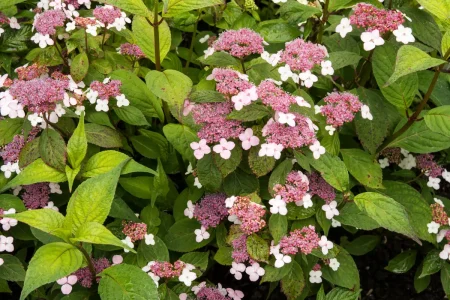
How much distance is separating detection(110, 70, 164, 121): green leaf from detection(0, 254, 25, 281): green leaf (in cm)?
70

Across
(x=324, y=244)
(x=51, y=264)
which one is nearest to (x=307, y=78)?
(x=324, y=244)

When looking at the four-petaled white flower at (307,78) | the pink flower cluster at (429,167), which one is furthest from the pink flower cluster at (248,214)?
the pink flower cluster at (429,167)

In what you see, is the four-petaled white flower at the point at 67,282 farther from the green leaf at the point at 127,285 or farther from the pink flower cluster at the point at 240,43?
the pink flower cluster at the point at 240,43

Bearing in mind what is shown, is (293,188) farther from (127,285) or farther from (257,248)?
(127,285)

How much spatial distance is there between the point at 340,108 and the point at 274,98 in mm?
277

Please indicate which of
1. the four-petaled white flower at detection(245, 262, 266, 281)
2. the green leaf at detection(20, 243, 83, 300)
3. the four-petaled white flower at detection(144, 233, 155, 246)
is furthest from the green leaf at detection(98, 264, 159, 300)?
the four-petaled white flower at detection(245, 262, 266, 281)

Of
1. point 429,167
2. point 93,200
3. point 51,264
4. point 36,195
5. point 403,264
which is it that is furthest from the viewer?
point 403,264

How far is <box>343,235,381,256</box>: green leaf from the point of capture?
7.95ft

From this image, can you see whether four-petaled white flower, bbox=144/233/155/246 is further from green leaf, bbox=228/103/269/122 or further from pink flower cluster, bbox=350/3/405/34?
pink flower cluster, bbox=350/3/405/34

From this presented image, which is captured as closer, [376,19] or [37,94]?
[37,94]

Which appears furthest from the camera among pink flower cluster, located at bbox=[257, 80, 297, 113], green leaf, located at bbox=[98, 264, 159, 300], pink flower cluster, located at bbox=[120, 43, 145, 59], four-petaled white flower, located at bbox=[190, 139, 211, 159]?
pink flower cluster, located at bbox=[120, 43, 145, 59]

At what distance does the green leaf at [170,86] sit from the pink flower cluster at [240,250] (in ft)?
1.62

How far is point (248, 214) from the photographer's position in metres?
1.71

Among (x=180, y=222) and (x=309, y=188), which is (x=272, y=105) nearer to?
(x=309, y=188)
